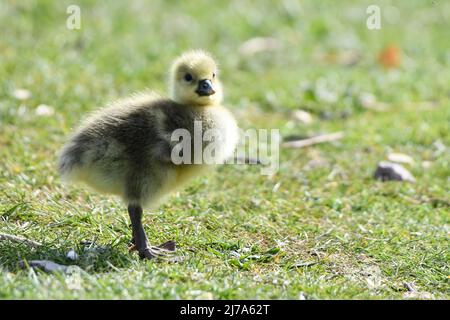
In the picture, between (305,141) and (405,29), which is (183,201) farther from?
(405,29)

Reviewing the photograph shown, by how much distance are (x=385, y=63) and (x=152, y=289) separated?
610 centimetres

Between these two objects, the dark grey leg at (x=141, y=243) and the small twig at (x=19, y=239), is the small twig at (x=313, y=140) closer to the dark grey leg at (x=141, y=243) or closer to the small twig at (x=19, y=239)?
the dark grey leg at (x=141, y=243)

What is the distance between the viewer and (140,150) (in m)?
4.07

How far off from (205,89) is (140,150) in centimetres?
57

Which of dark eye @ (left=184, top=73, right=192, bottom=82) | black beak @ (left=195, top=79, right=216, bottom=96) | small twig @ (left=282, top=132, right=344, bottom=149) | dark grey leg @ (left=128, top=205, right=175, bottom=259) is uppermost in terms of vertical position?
dark eye @ (left=184, top=73, right=192, bottom=82)

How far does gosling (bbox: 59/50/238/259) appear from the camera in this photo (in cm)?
407

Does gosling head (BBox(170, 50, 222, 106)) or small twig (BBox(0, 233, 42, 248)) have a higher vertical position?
gosling head (BBox(170, 50, 222, 106))

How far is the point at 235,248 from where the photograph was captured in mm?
4461

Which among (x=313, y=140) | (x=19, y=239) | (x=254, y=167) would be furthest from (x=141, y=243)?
(x=313, y=140)

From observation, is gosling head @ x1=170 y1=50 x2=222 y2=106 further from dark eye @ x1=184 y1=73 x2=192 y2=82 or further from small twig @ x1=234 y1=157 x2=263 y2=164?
small twig @ x1=234 y1=157 x2=263 y2=164

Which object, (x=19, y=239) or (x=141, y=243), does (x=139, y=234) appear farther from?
(x=19, y=239)

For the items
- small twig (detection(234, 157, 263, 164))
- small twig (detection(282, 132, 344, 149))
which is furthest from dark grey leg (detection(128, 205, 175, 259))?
small twig (detection(282, 132, 344, 149))

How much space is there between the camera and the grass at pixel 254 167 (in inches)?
158
